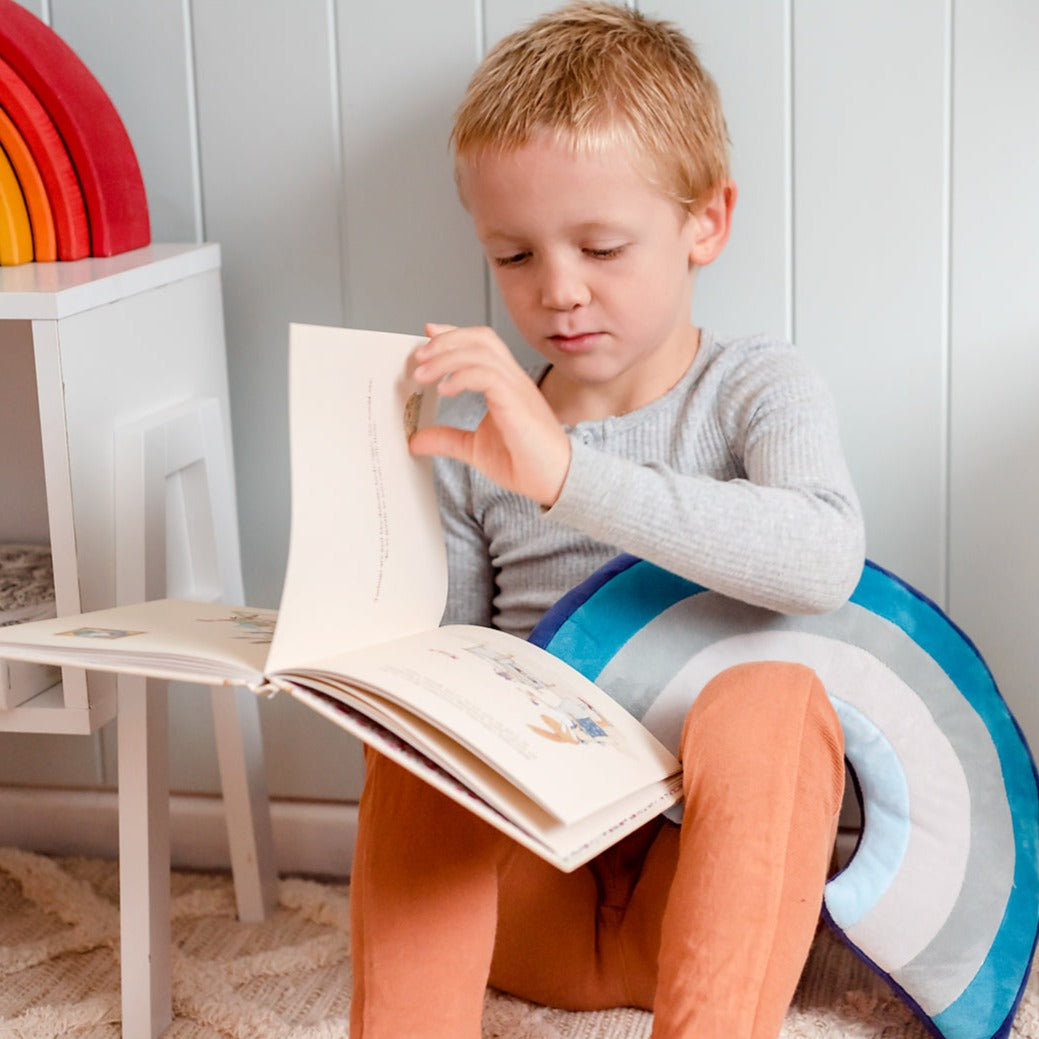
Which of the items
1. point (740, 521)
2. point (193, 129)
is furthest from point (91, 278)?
point (740, 521)

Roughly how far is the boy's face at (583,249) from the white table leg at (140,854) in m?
0.38

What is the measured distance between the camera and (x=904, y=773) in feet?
2.93

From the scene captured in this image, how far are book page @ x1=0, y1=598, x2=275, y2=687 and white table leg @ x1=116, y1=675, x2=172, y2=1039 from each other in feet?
0.54

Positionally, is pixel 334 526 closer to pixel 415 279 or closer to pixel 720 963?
pixel 720 963

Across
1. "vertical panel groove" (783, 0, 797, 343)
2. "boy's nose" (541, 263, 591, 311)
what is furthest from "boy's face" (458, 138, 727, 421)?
"vertical panel groove" (783, 0, 797, 343)

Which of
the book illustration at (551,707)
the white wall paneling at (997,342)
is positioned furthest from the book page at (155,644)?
the white wall paneling at (997,342)

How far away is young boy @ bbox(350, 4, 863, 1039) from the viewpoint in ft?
2.39

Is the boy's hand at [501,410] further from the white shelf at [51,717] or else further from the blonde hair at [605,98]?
the white shelf at [51,717]

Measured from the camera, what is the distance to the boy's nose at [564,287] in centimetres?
89

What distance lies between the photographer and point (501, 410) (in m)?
0.77

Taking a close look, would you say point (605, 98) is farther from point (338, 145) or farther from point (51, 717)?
point (51, 717)

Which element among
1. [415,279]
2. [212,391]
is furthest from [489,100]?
[212,391]

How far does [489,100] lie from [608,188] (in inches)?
4.2

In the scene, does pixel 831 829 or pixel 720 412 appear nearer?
pixel 831 829
